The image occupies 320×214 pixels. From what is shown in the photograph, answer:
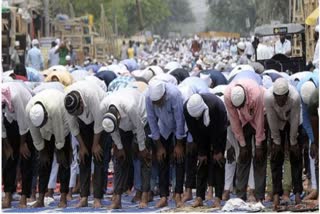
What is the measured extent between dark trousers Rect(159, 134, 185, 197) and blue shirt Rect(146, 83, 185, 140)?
0.62 ft

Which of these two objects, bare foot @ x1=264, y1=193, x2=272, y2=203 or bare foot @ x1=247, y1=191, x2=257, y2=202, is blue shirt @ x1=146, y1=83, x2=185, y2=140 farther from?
bare foot @ x1=264, y1=193, x2=272, y2=203

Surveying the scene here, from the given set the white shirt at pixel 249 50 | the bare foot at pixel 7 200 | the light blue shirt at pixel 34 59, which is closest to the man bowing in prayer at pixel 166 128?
the bare foot at pixel 7 200

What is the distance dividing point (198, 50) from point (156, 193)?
Answer: 36754 millimetres

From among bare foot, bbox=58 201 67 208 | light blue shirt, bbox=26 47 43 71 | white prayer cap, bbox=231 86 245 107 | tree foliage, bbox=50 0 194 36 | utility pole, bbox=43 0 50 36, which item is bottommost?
bare foot, bbox=58 201 67 208

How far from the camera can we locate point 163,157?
11492mm

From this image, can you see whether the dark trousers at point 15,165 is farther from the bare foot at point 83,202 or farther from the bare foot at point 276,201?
the bare foot at point 276,201

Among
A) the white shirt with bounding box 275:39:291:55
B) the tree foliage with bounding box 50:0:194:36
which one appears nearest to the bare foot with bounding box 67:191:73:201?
the white shirt with bounding box 275:39:291:55

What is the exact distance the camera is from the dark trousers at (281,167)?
10961 millimetres

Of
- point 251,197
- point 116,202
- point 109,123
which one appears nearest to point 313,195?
point 251,197

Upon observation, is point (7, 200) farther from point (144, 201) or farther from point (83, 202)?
point (144, 201)

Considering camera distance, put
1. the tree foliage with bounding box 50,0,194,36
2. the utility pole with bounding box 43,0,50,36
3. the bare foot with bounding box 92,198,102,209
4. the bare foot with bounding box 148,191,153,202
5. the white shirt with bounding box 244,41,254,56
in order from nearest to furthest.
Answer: the bare foot with bounding box 92,198,102,209 < the bare foot with bounding box 148,191,153,202 < the white shirt with bounding box 244,41,254,56 < the utility pole with bounding box 43,0,50,36 < the tree foliage with bounding box 50,0,194,36

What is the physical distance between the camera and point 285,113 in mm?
10664

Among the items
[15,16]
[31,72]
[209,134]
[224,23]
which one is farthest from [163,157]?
[224,23]

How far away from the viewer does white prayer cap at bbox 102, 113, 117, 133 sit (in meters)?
10.9
